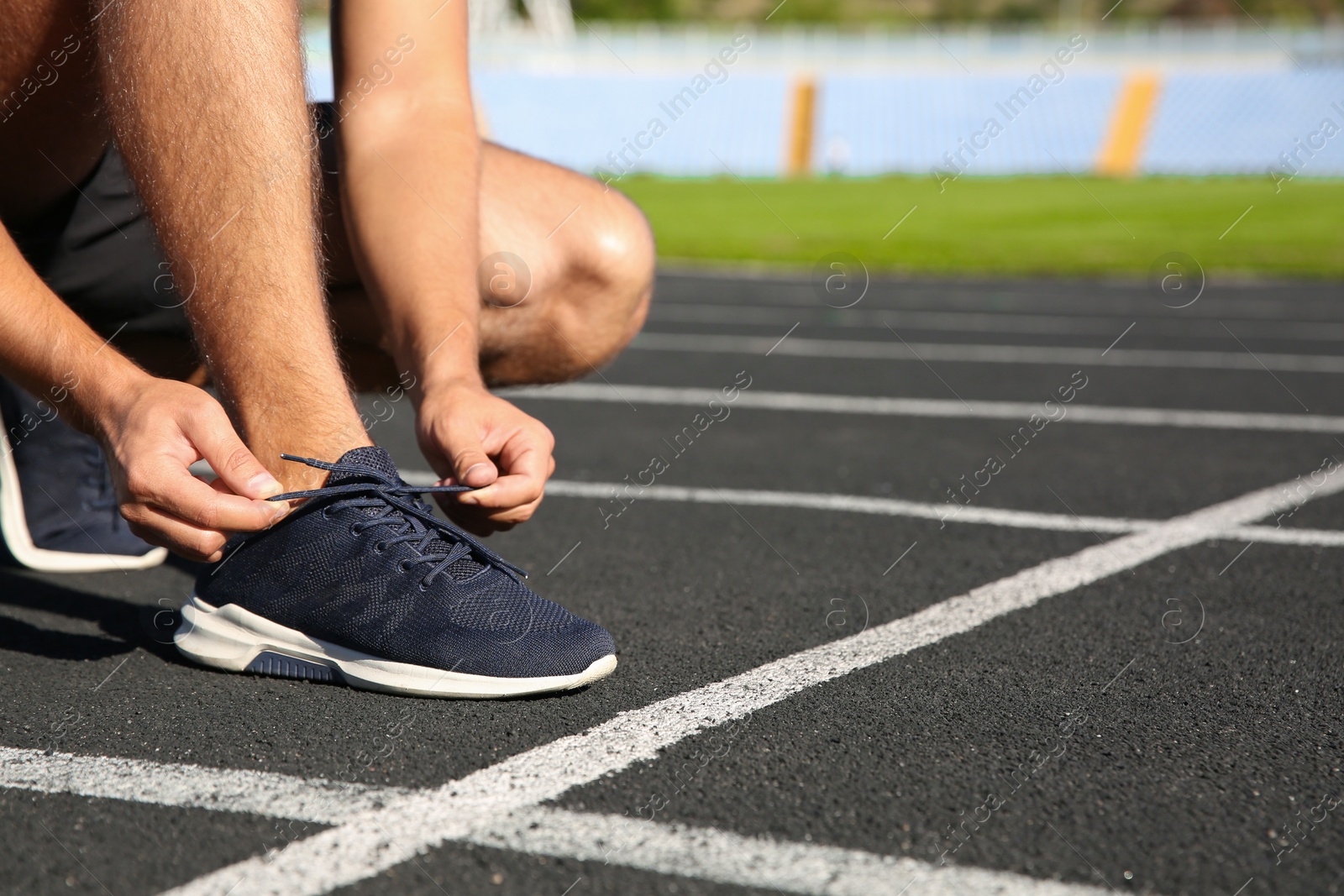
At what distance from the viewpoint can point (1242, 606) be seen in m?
2.54

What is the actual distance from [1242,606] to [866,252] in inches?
490

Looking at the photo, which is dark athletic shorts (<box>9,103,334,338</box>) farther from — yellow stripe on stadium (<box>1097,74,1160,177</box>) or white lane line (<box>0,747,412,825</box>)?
yellow stripe on stadium (<box>1097,74,1160,177</box>)

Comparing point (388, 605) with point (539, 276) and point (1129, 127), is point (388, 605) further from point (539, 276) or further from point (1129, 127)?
point (1129, 127)

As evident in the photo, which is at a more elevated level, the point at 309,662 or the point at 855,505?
the point at 309,662

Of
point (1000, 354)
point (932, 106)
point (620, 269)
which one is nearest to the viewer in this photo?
point (620, 269)

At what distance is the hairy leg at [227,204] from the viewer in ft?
6.03

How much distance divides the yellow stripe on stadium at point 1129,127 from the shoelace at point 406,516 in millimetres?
35419

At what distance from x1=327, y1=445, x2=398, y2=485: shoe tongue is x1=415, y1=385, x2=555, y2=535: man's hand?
0.07 m

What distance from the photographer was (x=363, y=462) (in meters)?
1.91

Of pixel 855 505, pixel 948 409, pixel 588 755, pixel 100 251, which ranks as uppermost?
pixel 100 251

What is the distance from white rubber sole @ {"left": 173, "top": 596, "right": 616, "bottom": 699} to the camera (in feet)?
6.15


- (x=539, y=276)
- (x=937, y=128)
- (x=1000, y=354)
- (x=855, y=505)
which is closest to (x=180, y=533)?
(x=539, y=276)

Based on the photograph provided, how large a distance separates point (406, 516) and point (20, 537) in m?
1.19

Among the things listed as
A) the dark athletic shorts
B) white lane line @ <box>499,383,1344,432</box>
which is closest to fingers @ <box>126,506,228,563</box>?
the dark athletic shorts
